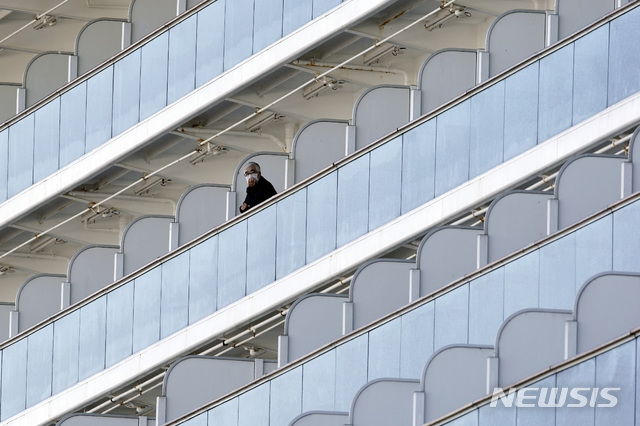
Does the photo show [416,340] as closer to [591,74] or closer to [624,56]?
[591,74]

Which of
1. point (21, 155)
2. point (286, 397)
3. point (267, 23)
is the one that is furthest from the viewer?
point (21, 155)

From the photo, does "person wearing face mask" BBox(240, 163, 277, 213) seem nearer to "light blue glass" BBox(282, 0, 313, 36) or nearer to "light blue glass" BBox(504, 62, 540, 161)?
"light blue glass" BBox(282, 0, 313, 36)

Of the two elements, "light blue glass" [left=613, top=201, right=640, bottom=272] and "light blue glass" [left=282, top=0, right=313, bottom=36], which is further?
"light blue glass" [left=282, top=0, right=313, bottom=36]

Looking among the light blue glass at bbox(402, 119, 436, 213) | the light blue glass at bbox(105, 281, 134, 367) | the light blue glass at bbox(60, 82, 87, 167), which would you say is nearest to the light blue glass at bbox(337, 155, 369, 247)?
the light blue glass at bbox(402, 119, 436, 213)

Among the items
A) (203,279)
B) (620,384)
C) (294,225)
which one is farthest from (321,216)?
(620,384)

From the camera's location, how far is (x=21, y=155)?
39906 millimetres

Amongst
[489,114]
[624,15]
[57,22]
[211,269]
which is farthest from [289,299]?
[57,22]

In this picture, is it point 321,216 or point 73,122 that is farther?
point 73,122

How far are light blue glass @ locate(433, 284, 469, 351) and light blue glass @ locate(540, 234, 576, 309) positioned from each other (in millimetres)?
1058

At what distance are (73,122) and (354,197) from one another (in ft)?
18.5

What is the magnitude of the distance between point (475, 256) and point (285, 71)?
247 inches

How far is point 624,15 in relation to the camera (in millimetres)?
32125

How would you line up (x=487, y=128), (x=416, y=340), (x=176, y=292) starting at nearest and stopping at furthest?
(x=416, y=340), (x=487, y=128), (x=176, y=292)

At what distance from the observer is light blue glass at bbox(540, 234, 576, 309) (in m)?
30.8
